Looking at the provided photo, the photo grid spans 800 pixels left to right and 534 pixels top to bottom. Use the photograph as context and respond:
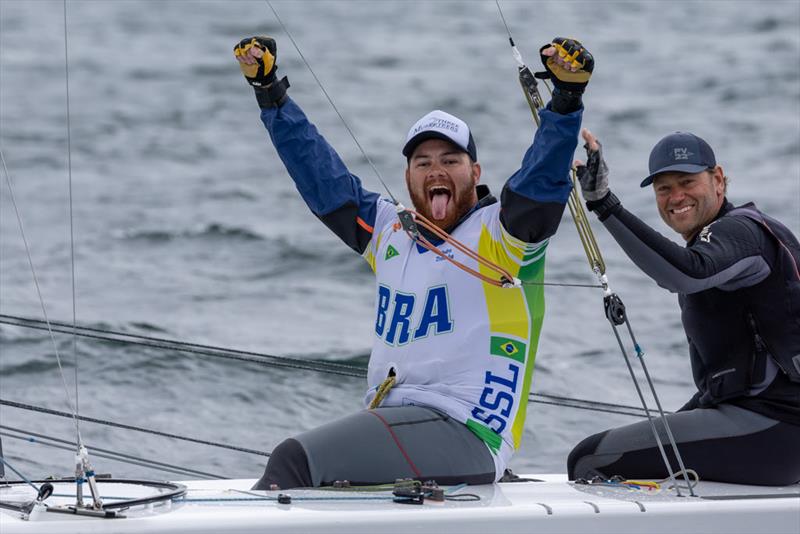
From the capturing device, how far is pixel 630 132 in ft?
41.8

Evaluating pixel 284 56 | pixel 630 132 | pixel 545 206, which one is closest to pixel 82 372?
pixel 545 206

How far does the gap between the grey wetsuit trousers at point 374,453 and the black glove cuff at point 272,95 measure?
86cm

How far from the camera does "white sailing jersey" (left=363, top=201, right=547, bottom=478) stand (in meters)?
3.12

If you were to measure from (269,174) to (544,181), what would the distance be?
8625 mm

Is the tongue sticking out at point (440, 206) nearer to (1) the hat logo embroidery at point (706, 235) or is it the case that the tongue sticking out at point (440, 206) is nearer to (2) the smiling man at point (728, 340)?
(2) the smiling man at point (728, 340)

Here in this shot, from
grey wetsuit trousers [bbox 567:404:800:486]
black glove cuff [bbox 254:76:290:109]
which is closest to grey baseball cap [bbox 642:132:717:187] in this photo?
grey wetsuit trousers [bbox 567:404:800:486]

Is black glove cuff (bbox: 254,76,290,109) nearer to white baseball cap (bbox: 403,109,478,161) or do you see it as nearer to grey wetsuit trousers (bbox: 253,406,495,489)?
white baseball cap (bbox: 403,109,478,161)

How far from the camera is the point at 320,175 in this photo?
11.4 feet

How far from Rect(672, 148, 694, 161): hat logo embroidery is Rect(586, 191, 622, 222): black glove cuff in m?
0.37

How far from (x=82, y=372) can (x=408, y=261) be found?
367 cm

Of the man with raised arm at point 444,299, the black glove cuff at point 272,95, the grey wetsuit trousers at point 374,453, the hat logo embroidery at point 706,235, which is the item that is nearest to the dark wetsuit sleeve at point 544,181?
the man with raised arm at point 444,299

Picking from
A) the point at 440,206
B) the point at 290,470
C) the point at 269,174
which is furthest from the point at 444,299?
the point at 269,174

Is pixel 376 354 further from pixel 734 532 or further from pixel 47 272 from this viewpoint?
pixel 47 272

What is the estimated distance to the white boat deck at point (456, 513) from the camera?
263 cm
